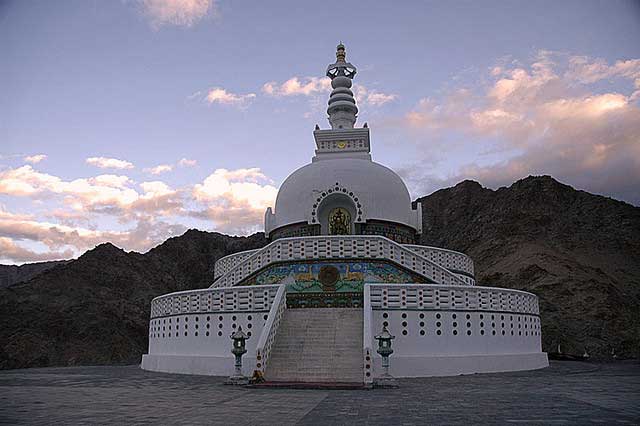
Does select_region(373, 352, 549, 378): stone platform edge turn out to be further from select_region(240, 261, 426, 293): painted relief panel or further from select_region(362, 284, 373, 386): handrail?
select_region(240, 261, 426, 293): painted relief panel

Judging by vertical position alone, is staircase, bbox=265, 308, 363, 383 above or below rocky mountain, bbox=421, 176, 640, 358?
below

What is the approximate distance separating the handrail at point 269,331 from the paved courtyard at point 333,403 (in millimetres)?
1258

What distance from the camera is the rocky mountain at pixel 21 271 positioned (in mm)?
97062

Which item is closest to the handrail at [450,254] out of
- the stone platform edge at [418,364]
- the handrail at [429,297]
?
the handrail at [429,297]

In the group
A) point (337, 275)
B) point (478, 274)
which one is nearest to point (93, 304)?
point (478, 274)

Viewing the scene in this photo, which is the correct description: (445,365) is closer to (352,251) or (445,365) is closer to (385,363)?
(385,363)

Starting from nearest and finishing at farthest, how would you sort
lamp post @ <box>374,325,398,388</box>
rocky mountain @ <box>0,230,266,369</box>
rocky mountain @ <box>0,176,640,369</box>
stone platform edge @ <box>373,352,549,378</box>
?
lamp post @ <box>374,325,398,388</box>
stone platform edge @ <box>373,352,549,378</box>
rocky mountain @ <box>0,230,266,369</box>
rocky mountain @ <box>0,176,640,369</box>

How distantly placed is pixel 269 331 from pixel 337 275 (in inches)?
212

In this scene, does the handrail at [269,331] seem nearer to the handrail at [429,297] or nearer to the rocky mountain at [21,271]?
the handrail at [429,297]

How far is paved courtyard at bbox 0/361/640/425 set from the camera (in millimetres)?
9250

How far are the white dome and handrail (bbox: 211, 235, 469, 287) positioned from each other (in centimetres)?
447

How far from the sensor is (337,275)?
2188 centimetres

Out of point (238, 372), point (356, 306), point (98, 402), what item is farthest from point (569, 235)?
point (98, 402)

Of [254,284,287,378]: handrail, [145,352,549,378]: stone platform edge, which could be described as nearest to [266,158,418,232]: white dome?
[254,284,287,378]: handrail
